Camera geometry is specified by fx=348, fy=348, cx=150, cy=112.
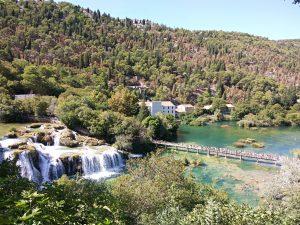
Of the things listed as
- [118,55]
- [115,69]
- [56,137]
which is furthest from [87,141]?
[118,55]

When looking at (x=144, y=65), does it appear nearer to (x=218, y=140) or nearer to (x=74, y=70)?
(x=74, y=70)

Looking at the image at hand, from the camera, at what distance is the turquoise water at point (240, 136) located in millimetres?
56719

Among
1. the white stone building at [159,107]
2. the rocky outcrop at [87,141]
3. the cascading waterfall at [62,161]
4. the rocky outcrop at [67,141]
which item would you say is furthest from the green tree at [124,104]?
the cascading waterfall at [62,161]

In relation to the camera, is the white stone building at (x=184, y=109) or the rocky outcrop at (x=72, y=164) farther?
the white stone building at (x=184, y=109)

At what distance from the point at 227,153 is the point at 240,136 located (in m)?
18.6

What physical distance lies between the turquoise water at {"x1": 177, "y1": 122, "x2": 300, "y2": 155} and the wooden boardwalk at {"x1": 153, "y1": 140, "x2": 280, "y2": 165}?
643 cm

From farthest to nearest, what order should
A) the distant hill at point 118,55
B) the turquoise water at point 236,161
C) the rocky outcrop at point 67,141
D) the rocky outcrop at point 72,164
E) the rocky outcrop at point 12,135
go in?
the distant hill at point 118,55, the rocky outcrop at point 67,141, the rocky outcrop at point 12,135, the rocky outcrop at point 72,164, the turquoise water at point 236,161

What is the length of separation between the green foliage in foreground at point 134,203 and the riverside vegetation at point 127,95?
0.05 meters

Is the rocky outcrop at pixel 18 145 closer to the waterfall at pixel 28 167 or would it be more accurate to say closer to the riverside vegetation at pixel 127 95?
the waterfall at pixel 28 167

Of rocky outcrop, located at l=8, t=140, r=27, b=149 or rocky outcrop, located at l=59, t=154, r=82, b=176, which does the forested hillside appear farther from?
rocky outcrop, located at l=8, t=140, r=27, b=149

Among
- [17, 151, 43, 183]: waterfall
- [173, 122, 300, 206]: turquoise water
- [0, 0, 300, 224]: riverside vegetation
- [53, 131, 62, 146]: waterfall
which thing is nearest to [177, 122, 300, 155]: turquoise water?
[173, 122, 300, 206]: turquoise water

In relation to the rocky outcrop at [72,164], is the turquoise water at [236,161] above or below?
below

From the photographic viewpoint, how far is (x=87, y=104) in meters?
54.3

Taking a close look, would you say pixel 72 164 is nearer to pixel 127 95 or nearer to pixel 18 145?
pixel 18 145
